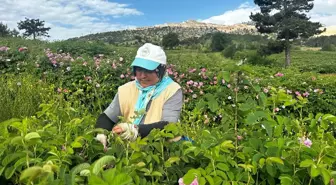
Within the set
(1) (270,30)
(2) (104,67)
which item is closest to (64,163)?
(2) (104,67)

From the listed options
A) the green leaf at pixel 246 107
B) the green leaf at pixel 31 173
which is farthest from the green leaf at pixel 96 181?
the green leaf at pixel 246 107

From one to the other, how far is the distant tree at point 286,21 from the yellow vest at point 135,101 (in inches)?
1152

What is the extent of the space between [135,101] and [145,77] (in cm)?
17

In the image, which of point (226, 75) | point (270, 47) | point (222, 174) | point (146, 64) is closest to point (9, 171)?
point (222, 174)

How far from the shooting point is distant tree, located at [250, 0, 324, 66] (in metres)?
30.3

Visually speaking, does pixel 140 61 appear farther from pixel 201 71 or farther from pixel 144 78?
pixel 201 71

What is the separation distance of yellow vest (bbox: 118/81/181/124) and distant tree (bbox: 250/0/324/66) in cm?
2927

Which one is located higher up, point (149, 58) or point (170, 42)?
point (149, 58)

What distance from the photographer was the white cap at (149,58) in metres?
2.22

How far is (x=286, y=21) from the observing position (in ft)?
102

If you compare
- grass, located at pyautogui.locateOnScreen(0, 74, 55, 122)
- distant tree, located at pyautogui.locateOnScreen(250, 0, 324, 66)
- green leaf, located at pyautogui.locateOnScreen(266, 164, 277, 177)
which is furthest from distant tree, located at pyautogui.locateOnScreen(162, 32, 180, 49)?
green leaf, located at pyautogui.locateOnScreen(266, 164, 277, 177)

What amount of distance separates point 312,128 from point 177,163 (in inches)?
21.5

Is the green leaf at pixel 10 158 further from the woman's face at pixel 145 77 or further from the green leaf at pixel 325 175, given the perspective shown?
the woman's face at pixel 145 77

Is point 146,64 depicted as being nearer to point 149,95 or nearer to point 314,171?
point 149,95
